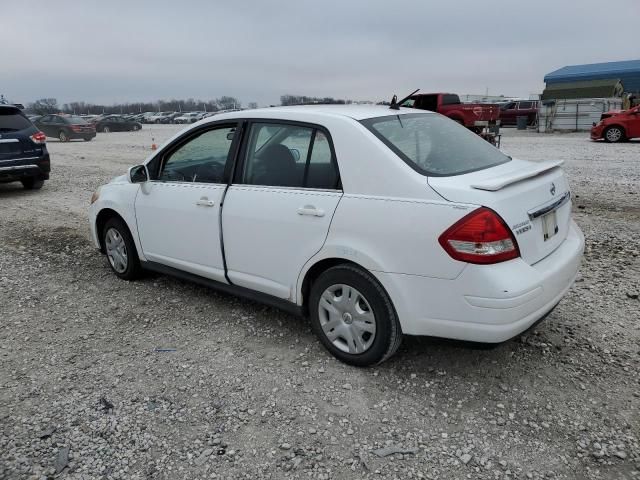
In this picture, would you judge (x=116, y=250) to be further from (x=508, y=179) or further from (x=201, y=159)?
(x=508, y=179)

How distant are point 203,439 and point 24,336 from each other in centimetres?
214

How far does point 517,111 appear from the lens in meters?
31.5

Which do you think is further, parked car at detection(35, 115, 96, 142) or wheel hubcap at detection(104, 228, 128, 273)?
parked car at detection(35, 115, 96, 142)

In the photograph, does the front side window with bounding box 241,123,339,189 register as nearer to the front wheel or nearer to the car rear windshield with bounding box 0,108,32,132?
the car rear windshield with bounding box 0,108,32,132

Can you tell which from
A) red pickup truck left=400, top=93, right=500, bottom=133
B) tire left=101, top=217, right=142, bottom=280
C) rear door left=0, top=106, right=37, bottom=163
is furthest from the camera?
red pickup truck left=400, top=93, right=500, bottom=133

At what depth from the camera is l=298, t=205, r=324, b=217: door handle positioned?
3.28m

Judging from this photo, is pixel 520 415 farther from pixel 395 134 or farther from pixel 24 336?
pixel 24 336

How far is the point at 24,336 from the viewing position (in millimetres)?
4074

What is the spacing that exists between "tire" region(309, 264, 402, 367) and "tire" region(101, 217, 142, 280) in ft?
7.45

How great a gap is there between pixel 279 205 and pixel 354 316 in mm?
910

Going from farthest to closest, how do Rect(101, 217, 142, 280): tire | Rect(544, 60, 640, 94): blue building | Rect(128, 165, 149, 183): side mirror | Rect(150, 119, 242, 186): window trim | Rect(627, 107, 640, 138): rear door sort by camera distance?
1. Rect(544, 60, 640, 94): blue building
2. Rect(627, 107, 640, 138): rear door
3. Rect(101, 217, 142, 280): tire
4. Rect(128, 165, 149, 183): side mirror
5. Rect(150, 119, 242, 186): window trim

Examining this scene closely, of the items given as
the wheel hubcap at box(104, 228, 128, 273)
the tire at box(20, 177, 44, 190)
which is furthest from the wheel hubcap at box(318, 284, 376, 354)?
the tire at box(20, 177, 44, 190)

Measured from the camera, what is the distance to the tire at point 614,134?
18578mm

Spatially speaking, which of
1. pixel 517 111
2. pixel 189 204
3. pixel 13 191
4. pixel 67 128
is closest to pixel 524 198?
pixel 189 204
